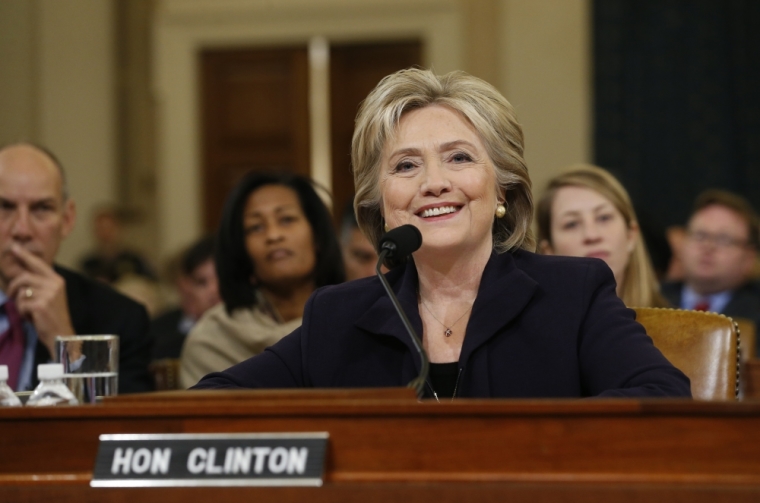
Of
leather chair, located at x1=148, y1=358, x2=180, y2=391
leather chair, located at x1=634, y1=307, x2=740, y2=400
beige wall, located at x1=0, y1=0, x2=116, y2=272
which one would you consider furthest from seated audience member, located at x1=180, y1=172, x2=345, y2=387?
beige wall, located at x1=0, y1=0, x2=116, y2=272

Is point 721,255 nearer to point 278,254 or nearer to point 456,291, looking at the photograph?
point 278,254

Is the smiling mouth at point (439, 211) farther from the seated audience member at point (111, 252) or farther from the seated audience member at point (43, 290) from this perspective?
the seated audience member at point (111, 252)

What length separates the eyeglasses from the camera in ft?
18.2

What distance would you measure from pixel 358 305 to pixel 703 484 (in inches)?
44.8

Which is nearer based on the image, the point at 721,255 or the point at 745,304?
the point at 745,304

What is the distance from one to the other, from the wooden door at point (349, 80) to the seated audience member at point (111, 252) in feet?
5.57

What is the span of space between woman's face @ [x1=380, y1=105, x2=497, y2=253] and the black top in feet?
0.84

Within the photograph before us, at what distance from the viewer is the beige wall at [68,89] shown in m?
7.61

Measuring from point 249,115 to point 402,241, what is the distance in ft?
23.0

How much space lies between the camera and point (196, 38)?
27.9ft

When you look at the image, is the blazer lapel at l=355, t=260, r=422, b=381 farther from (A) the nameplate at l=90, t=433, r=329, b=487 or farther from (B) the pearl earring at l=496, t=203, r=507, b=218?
(A) the nameplate at l=90, t=433, r=329, b=487

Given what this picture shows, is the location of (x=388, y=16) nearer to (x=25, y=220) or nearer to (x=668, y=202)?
(x=668, y=202)

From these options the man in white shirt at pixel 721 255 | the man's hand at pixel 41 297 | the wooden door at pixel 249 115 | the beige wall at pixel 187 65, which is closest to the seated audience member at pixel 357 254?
the man's hand at pixel 41 297

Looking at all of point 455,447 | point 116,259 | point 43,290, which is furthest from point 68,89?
point 455,447
